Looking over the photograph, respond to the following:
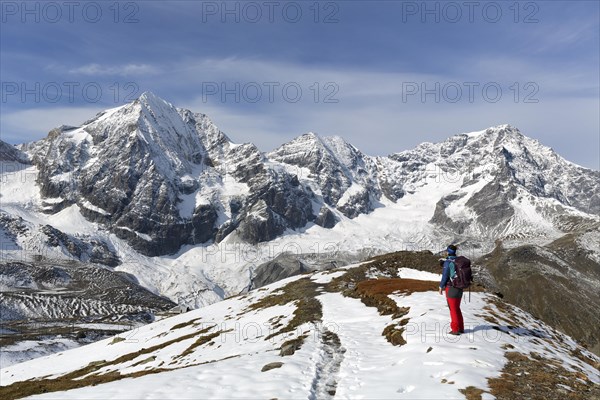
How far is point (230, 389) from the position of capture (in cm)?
2067

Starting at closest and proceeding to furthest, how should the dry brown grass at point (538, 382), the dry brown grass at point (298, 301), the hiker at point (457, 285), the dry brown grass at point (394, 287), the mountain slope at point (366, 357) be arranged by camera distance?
the dry brown grass at point (538, 382) < the mountain slope at point (366, 357) < the hiker at point (457, 285) < the dry brown grass at point (298, 301) < the dry brown grass at point (394, 287)

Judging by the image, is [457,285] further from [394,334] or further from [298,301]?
[298,301]

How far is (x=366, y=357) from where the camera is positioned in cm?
2672

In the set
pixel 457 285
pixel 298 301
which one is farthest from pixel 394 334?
pixel 298 301

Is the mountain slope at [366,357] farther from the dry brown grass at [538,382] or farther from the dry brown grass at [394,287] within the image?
the dry brown grass at [394,287]

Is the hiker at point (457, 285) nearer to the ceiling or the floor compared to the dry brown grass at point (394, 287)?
nearer to the ceiling

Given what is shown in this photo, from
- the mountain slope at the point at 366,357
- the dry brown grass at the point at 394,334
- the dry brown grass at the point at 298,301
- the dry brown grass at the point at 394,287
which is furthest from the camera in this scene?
the dry brown grass at the point at 394,287

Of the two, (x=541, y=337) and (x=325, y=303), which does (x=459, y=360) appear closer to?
(x=541, y=337)

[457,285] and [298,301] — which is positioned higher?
[457,285]

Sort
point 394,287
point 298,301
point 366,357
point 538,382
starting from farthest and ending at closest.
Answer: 1. point 298,301
2. point 394,287
3. point 366,357
4. point 538,382

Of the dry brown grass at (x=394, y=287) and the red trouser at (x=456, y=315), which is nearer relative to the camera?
the red trouser at (x=456, y=315)

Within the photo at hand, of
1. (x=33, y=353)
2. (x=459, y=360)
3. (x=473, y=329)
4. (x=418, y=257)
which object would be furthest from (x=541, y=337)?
(x=33, y=353)

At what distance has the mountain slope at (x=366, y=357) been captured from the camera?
66.9 ft

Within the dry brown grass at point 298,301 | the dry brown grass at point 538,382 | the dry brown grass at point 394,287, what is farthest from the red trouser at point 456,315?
the dry brown grass at point 394,287
